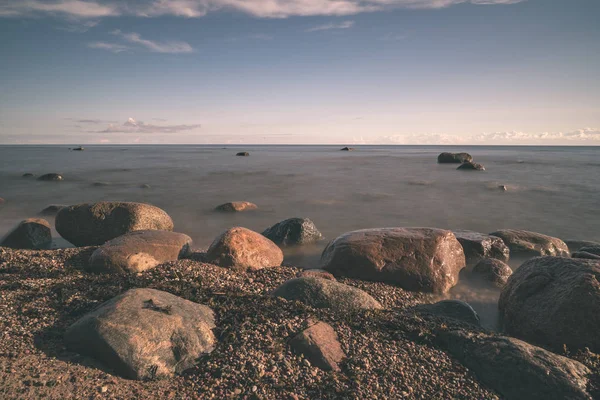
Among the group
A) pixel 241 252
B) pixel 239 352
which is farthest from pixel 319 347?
pixel 241 252

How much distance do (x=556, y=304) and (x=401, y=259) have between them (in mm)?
2295

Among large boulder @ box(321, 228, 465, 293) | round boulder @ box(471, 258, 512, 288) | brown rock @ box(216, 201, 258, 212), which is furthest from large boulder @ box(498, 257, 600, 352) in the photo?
brown rock @ box(216, 201, 258, 212)

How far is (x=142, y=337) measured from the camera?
10.9ft

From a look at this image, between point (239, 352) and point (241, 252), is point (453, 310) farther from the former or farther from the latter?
point (241, 252)

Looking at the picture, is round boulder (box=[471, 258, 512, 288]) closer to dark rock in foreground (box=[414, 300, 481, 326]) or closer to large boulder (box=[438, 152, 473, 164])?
dark rock in foreground (box=[414, 300, 481, 326])

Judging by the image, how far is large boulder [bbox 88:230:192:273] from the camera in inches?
219

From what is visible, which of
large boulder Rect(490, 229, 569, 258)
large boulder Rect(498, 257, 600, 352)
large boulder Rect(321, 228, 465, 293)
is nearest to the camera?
large boulder Rect(498, 257, 600, 352)

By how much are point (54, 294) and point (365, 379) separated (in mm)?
4305

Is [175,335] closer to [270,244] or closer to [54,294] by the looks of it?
[54,294]

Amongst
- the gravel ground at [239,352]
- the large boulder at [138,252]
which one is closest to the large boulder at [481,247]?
the gravel ground at [239,352]

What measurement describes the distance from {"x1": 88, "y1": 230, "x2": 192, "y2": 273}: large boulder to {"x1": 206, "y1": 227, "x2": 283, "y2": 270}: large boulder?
28.1 inches

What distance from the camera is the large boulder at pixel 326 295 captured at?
450 centimetres

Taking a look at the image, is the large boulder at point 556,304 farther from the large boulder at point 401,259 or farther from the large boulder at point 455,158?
the large boulder at point 455,158

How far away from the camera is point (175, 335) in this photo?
138 inches
